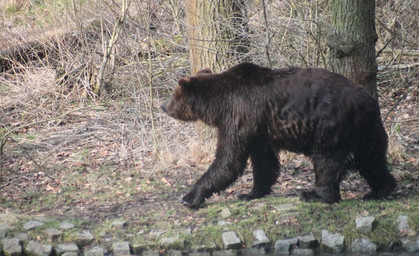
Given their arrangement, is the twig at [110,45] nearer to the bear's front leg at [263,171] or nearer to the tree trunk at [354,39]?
the tree trunk at [354,39]

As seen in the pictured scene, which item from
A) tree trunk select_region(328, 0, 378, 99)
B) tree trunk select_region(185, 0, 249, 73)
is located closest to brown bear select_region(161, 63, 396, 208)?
tree trunk select_region(328, 0, 378, 99)

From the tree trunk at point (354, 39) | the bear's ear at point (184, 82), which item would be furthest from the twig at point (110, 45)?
the tree trunk at point (354, 39)

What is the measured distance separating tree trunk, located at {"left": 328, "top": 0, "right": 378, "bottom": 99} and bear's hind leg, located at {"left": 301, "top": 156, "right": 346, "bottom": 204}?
171 centimetres

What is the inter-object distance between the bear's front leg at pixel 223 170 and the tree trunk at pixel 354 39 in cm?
202

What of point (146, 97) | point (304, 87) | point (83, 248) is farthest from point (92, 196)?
point (304, 87)

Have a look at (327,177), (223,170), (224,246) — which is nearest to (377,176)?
(327,177)

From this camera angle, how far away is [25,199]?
878 cm

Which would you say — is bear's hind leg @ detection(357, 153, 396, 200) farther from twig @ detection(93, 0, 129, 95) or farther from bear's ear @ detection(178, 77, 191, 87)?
twig @ detection(93, 0, 129, 95)

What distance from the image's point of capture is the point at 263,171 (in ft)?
26.8

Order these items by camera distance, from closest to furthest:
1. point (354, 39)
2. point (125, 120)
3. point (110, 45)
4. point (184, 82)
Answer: point (184, 82)
point (354, 39)
point (125, 120)
point (110, 45)

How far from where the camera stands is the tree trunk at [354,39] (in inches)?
333

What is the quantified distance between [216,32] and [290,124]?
3.09 metres

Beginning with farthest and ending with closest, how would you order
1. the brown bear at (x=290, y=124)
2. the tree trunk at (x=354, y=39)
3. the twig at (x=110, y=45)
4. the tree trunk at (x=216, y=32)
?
the twig at (x=110, y=45), the tree trunk at (x=216, y=32), the tree trunk at (x=354, y=39), the brown bear at (x=290, y=124)

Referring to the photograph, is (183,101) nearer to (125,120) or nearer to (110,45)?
(125,120)
